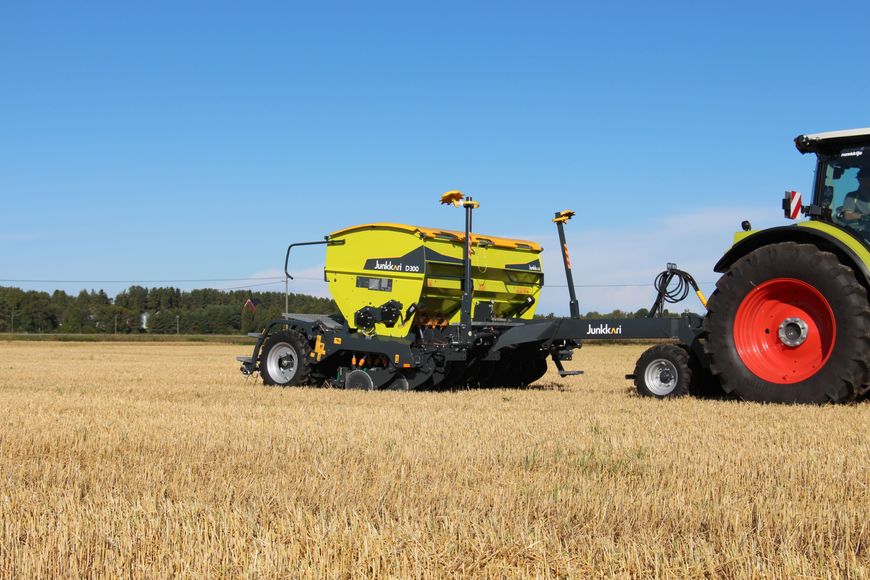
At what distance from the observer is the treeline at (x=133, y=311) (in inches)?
3440

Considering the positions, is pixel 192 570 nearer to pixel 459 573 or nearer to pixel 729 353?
pixel 459 573


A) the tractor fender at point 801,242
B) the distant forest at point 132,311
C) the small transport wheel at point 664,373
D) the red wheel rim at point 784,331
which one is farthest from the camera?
the distant forest at point 132,311

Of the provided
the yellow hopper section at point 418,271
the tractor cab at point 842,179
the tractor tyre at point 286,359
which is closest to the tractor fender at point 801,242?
the tractor cab at point 842,179

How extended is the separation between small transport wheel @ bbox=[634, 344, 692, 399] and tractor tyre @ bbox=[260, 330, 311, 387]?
4680 millimetres

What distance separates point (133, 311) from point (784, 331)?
9839 centimetres

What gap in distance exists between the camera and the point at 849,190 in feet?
30.8

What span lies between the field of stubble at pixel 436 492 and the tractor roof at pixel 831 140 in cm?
260

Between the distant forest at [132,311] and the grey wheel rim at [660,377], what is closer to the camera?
the grey wheel rim at [660,377]

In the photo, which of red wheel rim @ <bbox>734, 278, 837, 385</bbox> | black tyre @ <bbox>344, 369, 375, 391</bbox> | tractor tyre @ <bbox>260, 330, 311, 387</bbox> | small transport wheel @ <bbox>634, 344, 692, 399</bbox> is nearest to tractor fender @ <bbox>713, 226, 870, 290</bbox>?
red wheel rim @ <bbox>734, 278, 837, 385</bbox>

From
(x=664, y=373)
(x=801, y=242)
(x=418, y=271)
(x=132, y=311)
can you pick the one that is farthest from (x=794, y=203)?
(x=132, y=311)

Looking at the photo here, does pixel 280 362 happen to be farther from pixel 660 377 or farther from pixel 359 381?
pixel 660 377

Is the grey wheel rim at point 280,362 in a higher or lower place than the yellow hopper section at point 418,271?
lower

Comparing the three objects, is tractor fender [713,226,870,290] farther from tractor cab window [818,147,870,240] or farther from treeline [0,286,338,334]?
treeline [0,286,338,334]

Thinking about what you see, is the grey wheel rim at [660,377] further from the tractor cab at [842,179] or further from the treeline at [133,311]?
the treeline at [133,311]
